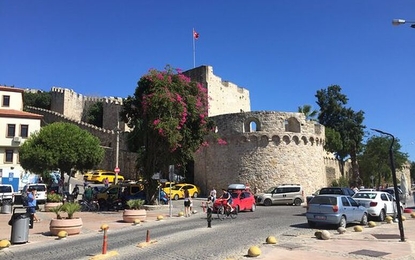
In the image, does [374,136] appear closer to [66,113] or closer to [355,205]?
[355,205]

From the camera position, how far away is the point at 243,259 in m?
9.63

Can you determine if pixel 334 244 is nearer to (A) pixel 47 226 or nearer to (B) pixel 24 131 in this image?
(A) pixel 47 226

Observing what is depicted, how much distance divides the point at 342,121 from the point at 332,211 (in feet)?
132

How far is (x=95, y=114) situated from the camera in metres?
69.3

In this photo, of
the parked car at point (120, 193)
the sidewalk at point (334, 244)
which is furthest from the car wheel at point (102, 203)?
the sidewalk at point (334, 244)

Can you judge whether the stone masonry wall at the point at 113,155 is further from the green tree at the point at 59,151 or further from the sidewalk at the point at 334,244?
the sidewalk at the point at 334,244

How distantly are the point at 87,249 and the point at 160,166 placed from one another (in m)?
14.6

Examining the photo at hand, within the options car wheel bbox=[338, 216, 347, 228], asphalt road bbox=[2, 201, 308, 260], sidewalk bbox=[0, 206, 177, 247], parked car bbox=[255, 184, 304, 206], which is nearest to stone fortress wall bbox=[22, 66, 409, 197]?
parked car bbox=[255, 184, 304, 206]

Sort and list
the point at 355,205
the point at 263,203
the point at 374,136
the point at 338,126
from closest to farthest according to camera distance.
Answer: the point at 355,205 < the point at 263,203 < the point at 338,126 < the point at 374,136

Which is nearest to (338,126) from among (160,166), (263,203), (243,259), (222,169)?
(222,169)

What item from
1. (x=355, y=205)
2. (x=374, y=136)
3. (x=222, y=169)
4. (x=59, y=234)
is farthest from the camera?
(x=374, y=136)

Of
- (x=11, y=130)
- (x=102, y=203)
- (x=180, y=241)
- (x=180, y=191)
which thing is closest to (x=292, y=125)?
(x=180, y=191)

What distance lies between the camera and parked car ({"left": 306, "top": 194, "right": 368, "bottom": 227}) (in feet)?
52.1

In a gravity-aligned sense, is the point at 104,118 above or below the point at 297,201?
above
